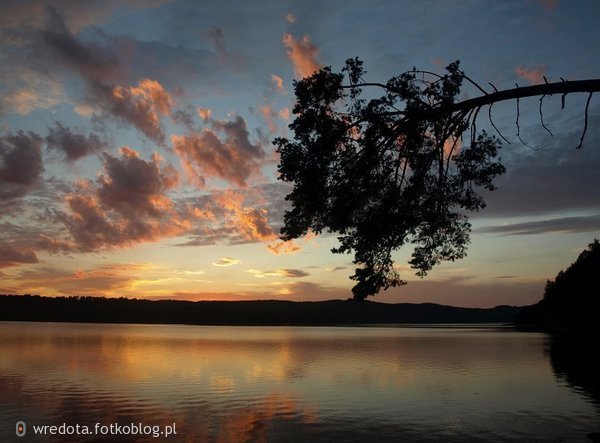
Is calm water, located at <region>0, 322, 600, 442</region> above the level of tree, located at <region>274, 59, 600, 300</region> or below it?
below

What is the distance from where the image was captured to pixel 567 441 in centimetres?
2114

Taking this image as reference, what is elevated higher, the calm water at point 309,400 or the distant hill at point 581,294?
the distant hill at point 581,294

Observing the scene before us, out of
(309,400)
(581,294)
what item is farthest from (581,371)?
(581,294)

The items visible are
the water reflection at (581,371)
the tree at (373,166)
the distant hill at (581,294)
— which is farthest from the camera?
the distant hill at (581,294)

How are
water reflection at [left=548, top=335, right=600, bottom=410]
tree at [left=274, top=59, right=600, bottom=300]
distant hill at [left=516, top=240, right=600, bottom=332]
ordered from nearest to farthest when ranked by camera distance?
tree at [left=274, top=59, right=600, bottom=300]
water reflection at [left=548, top=335, right=600, bottom=410]
distant hill at [left=516, top=240, right=600, bottom=332]

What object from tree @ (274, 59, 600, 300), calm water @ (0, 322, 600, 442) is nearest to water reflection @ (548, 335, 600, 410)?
calm water @ (0, 322, 600, 442)

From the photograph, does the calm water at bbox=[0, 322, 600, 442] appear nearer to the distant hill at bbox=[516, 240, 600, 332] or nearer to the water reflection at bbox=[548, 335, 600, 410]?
the water reflection at bbox=[548, 335, 600, 410]

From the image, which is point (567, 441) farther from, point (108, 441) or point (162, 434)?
point (108, 441)

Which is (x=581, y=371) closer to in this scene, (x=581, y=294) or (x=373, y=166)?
(x=373, y=166)

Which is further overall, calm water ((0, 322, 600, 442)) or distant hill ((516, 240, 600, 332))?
distant hill ((516, 240, 600, 332))

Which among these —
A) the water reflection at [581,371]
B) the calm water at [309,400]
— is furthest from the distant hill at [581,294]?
the calm water at [309,400]

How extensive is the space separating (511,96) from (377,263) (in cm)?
826

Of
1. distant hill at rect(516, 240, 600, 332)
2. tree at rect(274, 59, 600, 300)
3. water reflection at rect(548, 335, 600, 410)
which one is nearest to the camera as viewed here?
tree at rect(274, 59, 600, 300)

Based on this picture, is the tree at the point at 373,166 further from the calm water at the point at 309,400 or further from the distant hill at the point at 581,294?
the distant hill at the point at 581,294
